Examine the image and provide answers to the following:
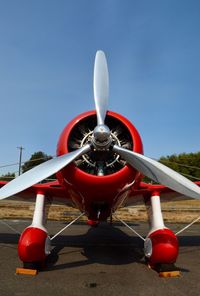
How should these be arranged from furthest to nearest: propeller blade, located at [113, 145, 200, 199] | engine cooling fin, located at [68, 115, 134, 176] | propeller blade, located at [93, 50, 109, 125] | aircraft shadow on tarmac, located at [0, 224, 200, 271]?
1. aircraft shadow on tarmac, located at [0, 224, 200, 271]
2. propeller blade, located at [93, 50, 109, 125]
3. engine cooling fin, located at [68, 115, 134, 176]
4. propeller blade, located at [113, 145, 200, 199]

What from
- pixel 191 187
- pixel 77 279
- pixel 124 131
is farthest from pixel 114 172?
pixel 77 279

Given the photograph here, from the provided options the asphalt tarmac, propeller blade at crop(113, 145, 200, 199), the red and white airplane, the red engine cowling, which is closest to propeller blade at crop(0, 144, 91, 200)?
the red and white airplane

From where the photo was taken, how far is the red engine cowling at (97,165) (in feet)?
23.0

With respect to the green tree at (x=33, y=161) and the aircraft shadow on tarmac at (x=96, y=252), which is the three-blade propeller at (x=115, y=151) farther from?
the aircraft shadow on tarmac at (x=96, y=252)

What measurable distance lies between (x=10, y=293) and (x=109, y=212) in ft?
13.5

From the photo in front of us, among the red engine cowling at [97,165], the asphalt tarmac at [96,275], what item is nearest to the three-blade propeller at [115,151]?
the red engine cowling at [97,165]

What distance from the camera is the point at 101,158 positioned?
7195 millimetres

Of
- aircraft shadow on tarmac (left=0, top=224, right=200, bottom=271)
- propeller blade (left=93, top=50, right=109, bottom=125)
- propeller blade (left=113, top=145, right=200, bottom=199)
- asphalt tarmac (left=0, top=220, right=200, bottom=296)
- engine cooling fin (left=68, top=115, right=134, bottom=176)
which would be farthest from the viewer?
aircraft shadow on tarmac (left=0, top=224, right=200, bottom=271)

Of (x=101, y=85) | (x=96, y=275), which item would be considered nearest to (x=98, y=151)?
(x=101, y=85)

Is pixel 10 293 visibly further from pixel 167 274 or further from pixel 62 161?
pixel 167 274

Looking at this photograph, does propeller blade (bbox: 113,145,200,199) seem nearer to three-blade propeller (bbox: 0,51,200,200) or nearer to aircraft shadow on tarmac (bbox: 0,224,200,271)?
three-blade propeller (bbox: 0,51,200,200)

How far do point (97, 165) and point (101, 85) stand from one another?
208 centimetres

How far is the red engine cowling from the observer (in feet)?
23.0

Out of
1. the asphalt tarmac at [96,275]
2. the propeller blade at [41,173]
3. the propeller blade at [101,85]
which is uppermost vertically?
the propeller blade at [101,85]
